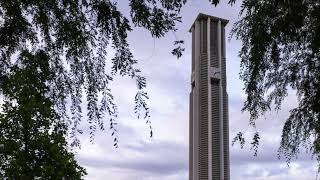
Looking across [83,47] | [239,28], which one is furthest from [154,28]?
[239,28]

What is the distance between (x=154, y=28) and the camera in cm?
566

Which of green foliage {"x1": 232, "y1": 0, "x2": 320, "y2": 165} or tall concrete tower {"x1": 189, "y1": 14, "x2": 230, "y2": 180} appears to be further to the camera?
tall concrete tower {"x1": 189, "y1": 14, "x2": 230, "y2": 180}

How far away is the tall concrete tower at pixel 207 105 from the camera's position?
10912 centimetres

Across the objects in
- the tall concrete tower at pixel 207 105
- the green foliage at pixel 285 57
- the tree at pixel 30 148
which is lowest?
the green foliage at pixel 285 57

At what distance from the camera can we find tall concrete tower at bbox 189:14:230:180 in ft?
358

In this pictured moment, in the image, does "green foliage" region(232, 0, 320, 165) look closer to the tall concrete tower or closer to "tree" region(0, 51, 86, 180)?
"tree" region(0, 51, 86, 180)

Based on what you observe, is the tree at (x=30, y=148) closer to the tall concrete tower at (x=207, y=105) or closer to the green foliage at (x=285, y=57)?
the green foliage at (x=285, y=57)

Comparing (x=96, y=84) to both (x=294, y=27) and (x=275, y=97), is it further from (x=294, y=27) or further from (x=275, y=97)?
(x=275, y=97)

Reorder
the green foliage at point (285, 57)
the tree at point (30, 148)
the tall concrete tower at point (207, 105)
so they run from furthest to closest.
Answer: the tall concrete tower at point (207, 105) → the tree at point (30, 148) → the green foliage at point (285, 57)

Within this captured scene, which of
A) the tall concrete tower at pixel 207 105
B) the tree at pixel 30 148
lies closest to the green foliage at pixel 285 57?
the tree at pixel 30 148

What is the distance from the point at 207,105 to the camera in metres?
112

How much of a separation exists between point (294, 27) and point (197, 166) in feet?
345

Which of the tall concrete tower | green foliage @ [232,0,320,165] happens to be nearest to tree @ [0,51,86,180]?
green foliage @ [232,0,320,165]

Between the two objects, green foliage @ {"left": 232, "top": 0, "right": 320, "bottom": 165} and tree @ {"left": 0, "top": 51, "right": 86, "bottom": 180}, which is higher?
tree @ {"left": 0, "top": 51, "right": 86, "bottom": 180}
